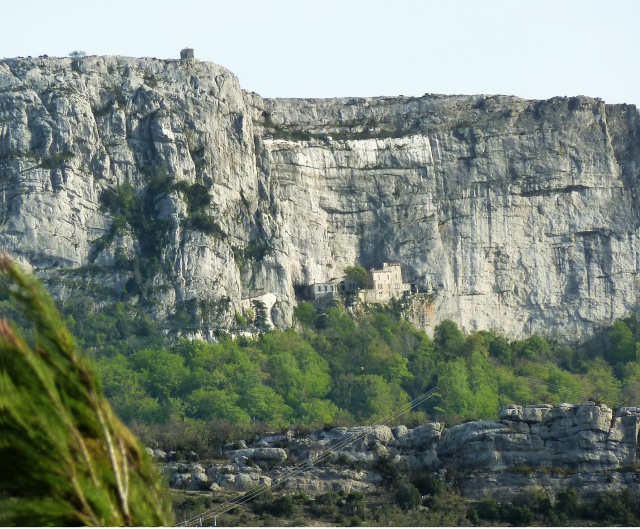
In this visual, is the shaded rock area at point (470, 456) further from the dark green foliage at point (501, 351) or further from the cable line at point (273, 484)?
the dark green foliage at point (501, 351)

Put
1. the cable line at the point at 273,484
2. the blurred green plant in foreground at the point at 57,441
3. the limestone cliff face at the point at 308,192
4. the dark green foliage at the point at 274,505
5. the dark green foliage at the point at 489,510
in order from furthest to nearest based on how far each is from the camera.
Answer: the limestone cliff face at the point at 308,192 < the dark green foliage at the point at 274,505 < the dark green foliage at the point at 489,510 < the cable line at the point at 273,484 < the blurred green plant in foreground at the point at 57,441

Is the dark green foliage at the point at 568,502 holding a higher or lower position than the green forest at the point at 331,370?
lower

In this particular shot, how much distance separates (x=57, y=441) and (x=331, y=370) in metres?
61.9

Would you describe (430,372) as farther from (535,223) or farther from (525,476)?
(525,476)

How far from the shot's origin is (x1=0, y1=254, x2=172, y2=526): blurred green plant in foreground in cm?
866

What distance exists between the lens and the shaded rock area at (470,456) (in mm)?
46469

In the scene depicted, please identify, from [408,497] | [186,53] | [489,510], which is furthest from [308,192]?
[489,510]

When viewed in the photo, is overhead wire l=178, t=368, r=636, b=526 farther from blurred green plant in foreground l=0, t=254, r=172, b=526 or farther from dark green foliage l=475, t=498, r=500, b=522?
→ blurred green plant in foreground l=0, t=254, r=172, b=526

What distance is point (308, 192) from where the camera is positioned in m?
76.4

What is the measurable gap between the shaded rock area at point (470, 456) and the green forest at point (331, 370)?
8.54 meters

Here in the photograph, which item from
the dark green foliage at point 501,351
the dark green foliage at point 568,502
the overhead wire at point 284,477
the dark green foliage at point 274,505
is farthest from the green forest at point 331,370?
the dark green foliage at point 568,502

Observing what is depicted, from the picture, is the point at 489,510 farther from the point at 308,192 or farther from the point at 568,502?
the point at 308,192

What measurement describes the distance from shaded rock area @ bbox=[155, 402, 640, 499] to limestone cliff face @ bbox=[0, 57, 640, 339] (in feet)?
59.2

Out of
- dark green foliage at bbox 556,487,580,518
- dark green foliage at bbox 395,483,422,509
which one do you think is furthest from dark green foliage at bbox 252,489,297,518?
dark green foliage at bbox 556,487,580,518
